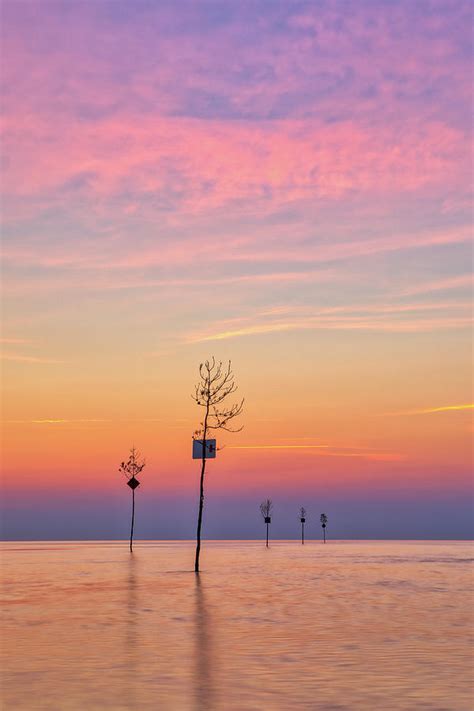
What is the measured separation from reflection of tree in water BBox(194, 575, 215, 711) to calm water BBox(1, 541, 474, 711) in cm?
3

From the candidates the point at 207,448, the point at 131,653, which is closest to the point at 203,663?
the point at 131,653

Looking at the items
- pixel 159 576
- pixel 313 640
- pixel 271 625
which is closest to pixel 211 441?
pixel 159 576

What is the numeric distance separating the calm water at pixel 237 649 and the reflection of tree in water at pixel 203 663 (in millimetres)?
32

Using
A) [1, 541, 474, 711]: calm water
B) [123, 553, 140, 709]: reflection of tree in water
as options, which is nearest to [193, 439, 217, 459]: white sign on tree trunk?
[1, 541, 474, 711]: calm water

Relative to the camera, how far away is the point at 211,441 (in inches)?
1860

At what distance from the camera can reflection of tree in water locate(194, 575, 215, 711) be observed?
12445 mm

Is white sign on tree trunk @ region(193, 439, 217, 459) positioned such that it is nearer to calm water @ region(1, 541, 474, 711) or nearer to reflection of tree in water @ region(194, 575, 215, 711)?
calm water @ region(1, 541, 474, 711)

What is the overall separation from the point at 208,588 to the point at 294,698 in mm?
23513

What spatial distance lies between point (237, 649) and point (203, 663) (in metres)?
1.90

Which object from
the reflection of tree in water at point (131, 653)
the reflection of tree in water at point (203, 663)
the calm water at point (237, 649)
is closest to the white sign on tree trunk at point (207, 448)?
the calm water at point (237, 649)

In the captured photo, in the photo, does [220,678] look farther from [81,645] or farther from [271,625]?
[271,625]

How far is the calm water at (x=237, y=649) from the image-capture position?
41.8 feet

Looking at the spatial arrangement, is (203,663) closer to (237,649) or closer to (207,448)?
(237,649)

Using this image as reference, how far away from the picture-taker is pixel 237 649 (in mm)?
17594
